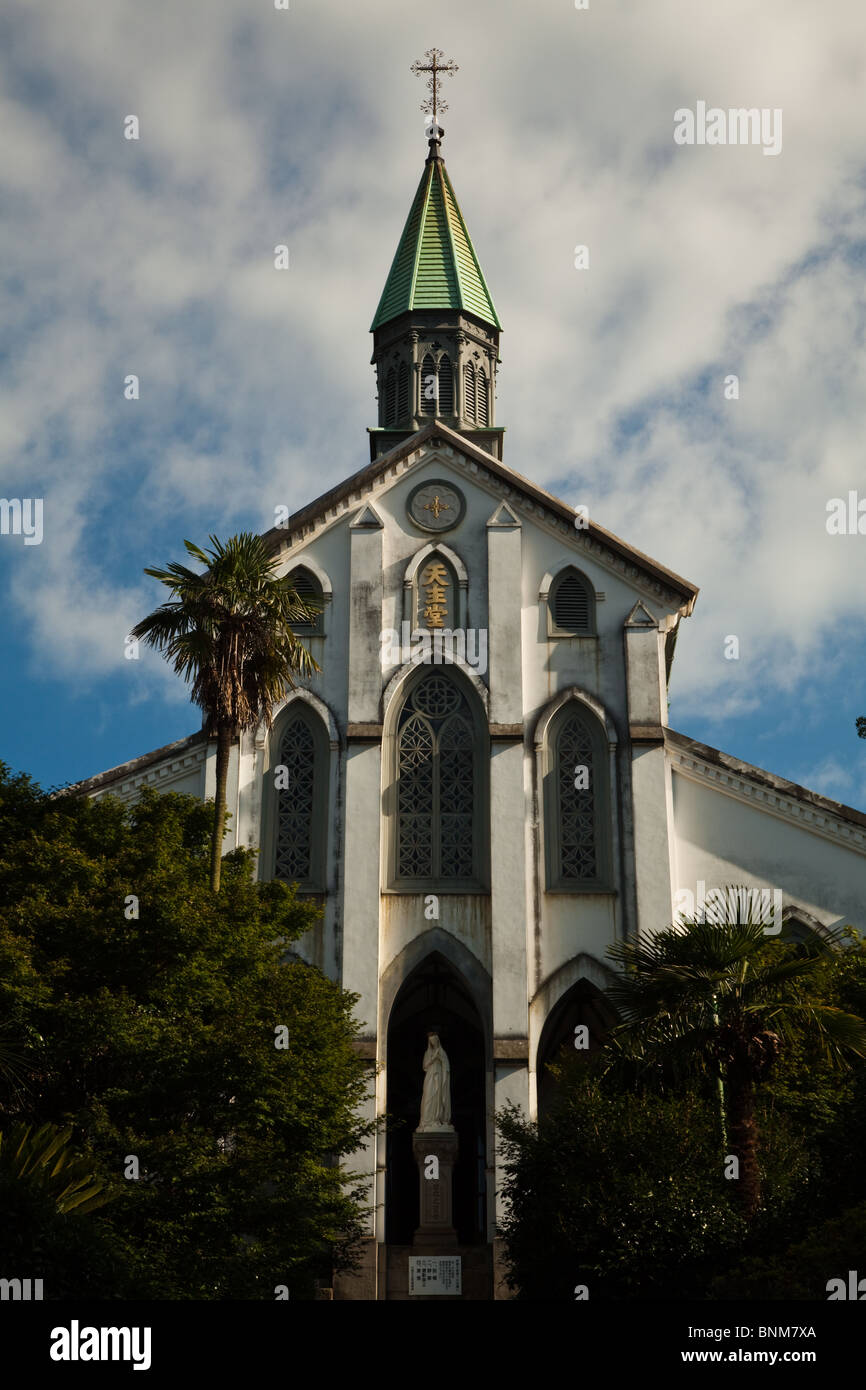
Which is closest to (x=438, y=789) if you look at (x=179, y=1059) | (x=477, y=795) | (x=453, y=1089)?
(x=477, y=795)

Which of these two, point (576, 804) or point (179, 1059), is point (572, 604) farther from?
point (179, 1059)

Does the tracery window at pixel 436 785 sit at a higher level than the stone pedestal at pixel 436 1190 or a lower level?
higher

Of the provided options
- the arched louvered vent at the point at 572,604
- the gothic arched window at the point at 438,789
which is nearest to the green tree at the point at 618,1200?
the gothic arched window at the point at 438,789

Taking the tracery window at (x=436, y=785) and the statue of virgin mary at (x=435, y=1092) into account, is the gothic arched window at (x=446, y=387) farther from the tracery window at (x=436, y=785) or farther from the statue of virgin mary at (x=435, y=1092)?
the statue of virgin mary at (x=435, y=1092)

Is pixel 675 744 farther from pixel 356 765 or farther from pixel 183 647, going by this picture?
pixel 183 647

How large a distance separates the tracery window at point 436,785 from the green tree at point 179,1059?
6.60 meters

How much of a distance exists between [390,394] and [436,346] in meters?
1.71

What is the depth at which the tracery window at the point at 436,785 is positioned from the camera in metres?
31.5

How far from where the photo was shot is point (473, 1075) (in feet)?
112

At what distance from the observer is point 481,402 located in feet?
134

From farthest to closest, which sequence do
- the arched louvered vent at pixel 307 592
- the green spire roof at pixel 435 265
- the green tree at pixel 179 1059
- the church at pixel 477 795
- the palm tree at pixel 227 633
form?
1. the green spire roof at pixel 435 265
2. the arched louvered vent at pixel 307 592
3. the church at pixel 477 795
4. the palm tree at pixel 227 633
5. the green tree at pixel 179 1059

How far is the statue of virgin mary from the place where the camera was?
1133 inches
